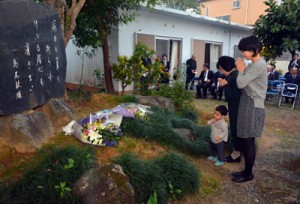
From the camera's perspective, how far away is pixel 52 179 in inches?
101

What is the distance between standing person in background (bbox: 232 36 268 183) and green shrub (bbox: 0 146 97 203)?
1.77 meters

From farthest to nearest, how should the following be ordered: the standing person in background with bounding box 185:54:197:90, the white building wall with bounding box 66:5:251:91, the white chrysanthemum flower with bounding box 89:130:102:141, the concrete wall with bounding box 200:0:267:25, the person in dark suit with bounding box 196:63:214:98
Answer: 1. the concrete wall with bounding box 200:0:267:25
2. the standing person in background with bounding box 185:54:197:90
3. the person in dark suit with bounding box 196:63:214:98
4. the white building wall with bounding box 66:5:251:91
5. the white chrysanthemum flower with bounding box 89:130:102:141

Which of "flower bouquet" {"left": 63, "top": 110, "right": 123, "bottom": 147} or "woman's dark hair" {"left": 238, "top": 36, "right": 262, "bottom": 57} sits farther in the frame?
"flower bouquet" {"left": 63, "top": 110, "right": 123, "bottom": 147}

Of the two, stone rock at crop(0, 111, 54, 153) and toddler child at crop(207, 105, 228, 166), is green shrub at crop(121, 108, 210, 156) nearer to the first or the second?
toddler child at crop(207, 105, 228, 166)

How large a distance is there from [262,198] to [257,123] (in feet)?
2.81

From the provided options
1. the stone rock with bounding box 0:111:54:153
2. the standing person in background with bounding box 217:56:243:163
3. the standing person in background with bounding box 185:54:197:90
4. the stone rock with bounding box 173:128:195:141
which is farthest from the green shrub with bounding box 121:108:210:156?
the standing person in background with bounding box 185:54:197:90

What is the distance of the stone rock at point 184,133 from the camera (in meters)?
4.14

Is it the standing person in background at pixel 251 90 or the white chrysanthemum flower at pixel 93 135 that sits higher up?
the standing person in background at pixel 251 90

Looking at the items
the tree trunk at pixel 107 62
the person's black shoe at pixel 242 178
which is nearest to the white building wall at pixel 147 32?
the tree trunk at pixel 107 62

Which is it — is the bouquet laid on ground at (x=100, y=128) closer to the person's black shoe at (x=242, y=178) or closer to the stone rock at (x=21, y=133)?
the stone rock at (x=21, y=133)

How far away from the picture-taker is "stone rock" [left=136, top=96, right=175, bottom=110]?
5285 millimetres

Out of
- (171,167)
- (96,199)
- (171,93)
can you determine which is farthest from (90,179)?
(171,93)

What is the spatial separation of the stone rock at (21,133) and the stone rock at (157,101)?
→ 243 cm

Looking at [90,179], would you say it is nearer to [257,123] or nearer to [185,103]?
[257,123]
